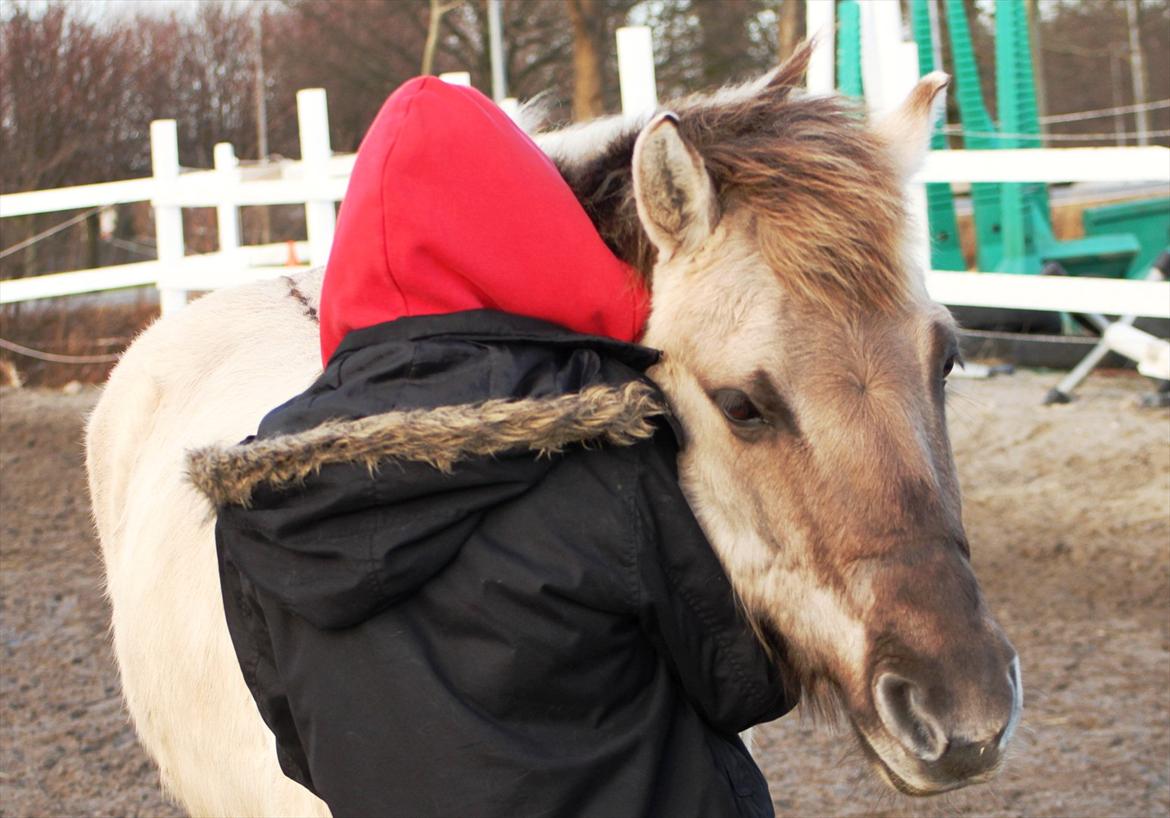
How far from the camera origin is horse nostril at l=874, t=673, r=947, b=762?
Result: 1.68 metres

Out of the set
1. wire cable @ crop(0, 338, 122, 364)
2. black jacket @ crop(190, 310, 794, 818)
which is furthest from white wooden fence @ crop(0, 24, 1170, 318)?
black jacket @ crop(190, 310, 794, 818)

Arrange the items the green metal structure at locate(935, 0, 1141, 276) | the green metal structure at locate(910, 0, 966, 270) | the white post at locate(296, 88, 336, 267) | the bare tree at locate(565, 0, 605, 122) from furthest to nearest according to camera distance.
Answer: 1. the bare tree at locate(565, 0, 605, 122)
2. the green metal structure at locate(910, 0, 966, 270)
3. the white post at locate(296, 88, 336, 267)
4. the green metal structure at locate(935, 0, 1141, 276)

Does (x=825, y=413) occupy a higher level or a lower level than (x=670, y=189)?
lower

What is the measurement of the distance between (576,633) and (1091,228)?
358 inches

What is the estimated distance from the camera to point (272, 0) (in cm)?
2727

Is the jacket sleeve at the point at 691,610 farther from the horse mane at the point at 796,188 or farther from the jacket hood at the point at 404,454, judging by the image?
the horse mane at the point at 796,188

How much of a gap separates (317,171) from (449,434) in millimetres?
7557

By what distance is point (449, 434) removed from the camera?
69.1 inches

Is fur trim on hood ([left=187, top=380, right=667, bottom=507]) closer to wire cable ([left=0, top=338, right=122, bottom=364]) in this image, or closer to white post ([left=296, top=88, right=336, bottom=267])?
white post ([left=296, top=88, right=336, bottom=267])

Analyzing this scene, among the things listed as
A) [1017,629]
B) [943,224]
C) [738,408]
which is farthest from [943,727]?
[943,224]

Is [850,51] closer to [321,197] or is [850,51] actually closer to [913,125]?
[321,197]

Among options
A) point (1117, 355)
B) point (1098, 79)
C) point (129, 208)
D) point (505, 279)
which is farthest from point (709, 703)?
point (1098, 79)

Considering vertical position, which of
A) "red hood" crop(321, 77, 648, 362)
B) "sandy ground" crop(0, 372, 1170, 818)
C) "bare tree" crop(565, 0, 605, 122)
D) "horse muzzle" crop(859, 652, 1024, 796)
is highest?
"bare tree" crop(565, 0, 605, 122)

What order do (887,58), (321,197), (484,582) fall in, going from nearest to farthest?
(484,582) < (887,58) < (321,197)
